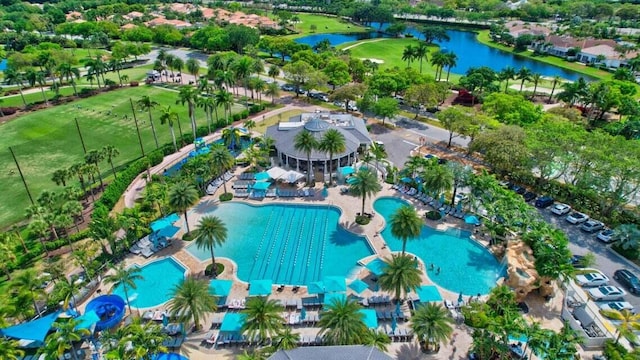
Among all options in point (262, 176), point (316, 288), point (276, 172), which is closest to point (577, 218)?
point (316, 288)

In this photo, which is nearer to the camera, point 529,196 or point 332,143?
point 332,143

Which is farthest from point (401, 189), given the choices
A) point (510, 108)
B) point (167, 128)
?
point (167, 128)

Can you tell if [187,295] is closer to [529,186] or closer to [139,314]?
[139,314]

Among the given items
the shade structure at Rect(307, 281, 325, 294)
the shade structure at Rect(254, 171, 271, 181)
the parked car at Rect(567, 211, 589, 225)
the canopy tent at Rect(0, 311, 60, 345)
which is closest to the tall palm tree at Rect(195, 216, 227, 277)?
the shade structure at Rect(307, 281, 325, 294)

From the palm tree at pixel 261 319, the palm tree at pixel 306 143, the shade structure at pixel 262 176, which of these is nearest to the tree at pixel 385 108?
the palm tree at pixel 306 143

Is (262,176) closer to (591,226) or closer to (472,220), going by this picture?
(472,220)

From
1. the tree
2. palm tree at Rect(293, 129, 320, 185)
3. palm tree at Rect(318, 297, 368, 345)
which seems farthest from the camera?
the tree

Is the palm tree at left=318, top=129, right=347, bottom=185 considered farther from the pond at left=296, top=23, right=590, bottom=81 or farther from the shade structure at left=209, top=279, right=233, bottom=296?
the pond at left=296, top=23, right=590, bottom=81
